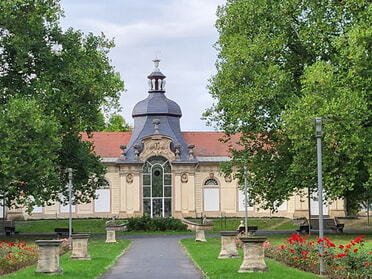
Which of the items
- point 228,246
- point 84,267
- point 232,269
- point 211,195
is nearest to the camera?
point 232,269

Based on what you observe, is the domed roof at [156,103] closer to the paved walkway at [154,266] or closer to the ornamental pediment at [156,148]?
the ornamental pediment at [156,148]

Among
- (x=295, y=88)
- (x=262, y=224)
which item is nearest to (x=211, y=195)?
(x=262, y=224)

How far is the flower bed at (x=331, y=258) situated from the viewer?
17.5 m

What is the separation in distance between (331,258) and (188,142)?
4931 cm

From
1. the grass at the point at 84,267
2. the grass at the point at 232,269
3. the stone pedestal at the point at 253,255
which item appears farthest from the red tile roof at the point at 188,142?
the stone pedestal at the point at 253,255

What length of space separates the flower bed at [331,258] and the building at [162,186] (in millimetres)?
39834

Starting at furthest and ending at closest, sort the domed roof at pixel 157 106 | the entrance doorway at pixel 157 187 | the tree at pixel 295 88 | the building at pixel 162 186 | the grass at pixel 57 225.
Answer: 1. the domed roof at pixel 157 106
2. the entrance doorway at pixel 157 187
3. the building at pixel 162 186
4. the grass at pixel 57 225
5. the tree at pixel 295 88

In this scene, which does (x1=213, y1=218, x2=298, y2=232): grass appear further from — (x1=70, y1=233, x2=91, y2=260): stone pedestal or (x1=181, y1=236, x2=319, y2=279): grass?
(x1=70, y1=233, x2=91, y2=260): stone pedestal

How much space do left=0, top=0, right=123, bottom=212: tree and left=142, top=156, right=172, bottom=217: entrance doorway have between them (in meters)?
23.2

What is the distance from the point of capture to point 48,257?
1962cm

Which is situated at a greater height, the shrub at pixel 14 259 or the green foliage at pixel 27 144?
the green foliage at pixel 27 144

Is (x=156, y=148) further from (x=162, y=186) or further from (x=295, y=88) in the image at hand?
(x=295, y=88)

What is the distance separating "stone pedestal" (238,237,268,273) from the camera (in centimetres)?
1933

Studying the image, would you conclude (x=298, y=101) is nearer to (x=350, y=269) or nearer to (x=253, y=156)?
(x=253, y=156)
